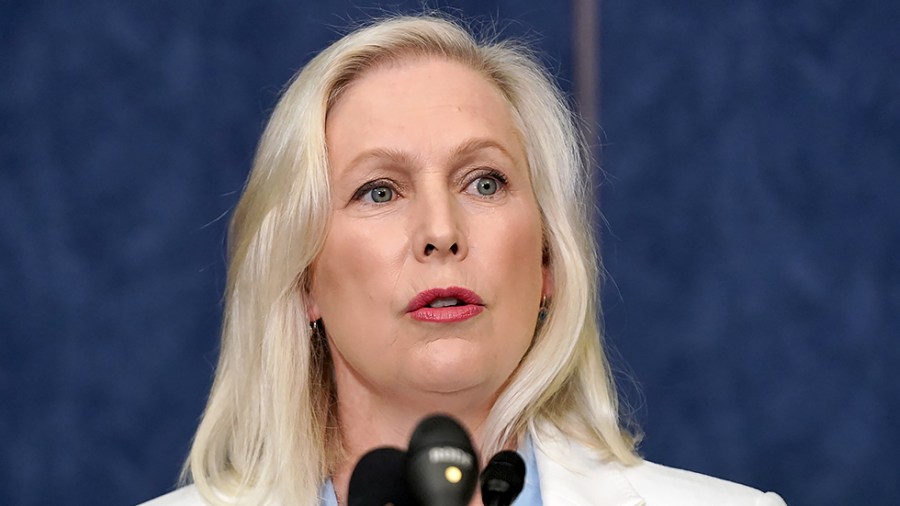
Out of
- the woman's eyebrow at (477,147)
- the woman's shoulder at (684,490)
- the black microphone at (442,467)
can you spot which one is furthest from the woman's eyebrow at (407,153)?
the black microphone at (442,467)

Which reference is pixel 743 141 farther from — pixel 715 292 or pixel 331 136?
pixel 331 136

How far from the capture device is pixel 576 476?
1.69 metres

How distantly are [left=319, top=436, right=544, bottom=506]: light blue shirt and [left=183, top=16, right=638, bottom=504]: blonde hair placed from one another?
2 centimetres

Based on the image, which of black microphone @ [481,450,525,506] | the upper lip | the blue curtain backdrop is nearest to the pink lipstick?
the upper lip

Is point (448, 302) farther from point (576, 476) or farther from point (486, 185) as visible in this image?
point (576, 476)

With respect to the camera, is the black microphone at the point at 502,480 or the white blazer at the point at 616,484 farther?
the white blazer at the point at 616,484

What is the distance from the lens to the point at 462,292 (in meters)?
1.56

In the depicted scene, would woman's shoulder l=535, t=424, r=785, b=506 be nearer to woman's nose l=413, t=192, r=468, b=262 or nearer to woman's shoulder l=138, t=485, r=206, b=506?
woman's nose l=413, t=192, r=468, b=262

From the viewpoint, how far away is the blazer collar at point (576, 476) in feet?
5.43

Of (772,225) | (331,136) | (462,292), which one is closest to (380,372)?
(462,292)

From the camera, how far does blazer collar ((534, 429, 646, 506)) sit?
1656 mm

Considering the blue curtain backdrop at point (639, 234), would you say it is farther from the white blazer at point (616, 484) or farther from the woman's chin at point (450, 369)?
the woman's chin at point (450, 369)

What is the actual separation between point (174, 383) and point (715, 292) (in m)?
0.87

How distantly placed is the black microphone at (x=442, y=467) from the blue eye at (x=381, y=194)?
741mm
